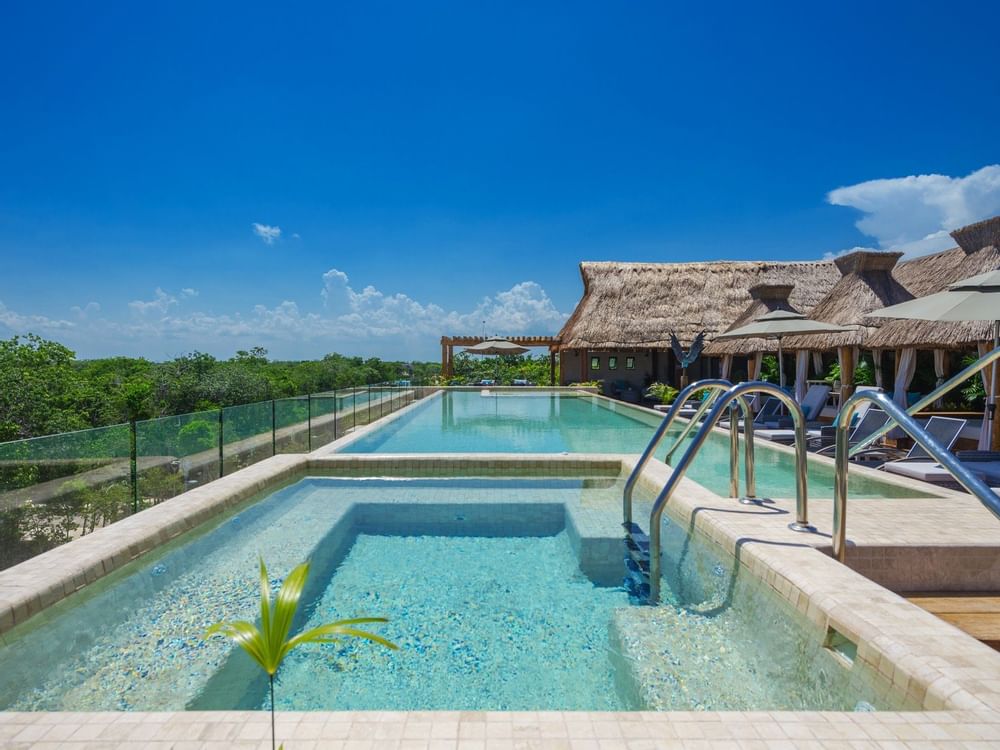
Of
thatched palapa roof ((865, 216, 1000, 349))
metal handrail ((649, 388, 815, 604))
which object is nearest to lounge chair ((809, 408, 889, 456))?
thatched palapa roof ((865, 216, 1000, 349))

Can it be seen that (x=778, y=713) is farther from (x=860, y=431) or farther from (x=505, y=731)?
(x=860, y=431)

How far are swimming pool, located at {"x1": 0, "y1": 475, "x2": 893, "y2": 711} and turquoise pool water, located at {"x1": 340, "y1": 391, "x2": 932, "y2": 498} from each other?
2.23 meters

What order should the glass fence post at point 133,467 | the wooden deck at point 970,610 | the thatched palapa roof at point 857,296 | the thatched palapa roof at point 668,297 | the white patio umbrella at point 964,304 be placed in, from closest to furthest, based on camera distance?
1. the wooden deck at point 970,610
2. the glass fence post at point 133,467
3. the white patio umbrella at point 964,304
4. the thatched palapa roof at point 857,296
5. the thatched palapa roof at point 668,297

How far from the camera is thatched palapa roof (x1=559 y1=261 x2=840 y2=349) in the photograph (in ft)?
75.7

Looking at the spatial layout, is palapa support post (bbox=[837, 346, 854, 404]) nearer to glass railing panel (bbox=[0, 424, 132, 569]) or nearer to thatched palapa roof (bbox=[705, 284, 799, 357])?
thatched palapa roof (bbox=[705, 284, 799, 357])

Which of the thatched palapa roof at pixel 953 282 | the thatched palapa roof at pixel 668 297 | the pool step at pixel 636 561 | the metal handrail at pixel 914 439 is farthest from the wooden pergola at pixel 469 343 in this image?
the metal handrail at pixel 914 439

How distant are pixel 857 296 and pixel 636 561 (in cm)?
1075

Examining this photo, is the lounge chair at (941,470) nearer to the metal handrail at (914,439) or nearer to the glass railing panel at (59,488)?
the metal handrail at (914,439)

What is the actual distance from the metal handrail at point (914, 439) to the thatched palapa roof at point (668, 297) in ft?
64.9

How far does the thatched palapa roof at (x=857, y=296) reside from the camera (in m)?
11.5

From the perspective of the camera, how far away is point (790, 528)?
11.8ft

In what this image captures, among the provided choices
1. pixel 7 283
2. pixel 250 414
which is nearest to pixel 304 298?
pixel 7 283

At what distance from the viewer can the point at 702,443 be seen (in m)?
3.55

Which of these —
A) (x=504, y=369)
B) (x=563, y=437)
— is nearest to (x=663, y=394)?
(x=563, y=437)
